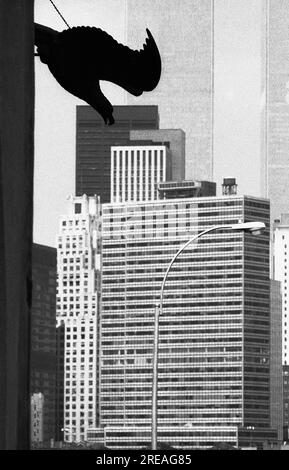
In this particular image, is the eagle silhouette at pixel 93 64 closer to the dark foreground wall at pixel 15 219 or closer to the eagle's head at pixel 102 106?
the eagle's head at pixel 102 106

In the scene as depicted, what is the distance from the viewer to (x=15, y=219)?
2.83 metres

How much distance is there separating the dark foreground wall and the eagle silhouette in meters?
0.42

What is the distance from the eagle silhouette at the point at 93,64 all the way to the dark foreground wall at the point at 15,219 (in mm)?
422

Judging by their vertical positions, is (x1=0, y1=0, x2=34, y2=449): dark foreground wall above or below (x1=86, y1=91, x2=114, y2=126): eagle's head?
below

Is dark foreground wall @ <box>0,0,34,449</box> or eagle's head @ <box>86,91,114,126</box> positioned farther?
eagle's head @ <box>86,91,114,126</box>

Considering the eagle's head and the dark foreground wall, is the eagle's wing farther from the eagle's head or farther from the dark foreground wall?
the dark foreground wall

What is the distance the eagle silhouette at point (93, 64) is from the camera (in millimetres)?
3352

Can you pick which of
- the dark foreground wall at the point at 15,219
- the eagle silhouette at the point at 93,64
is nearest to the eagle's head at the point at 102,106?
the eagle silhouette at the point at 93,64

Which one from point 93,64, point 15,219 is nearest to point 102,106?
point 93,64

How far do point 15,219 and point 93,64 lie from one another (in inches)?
27.3

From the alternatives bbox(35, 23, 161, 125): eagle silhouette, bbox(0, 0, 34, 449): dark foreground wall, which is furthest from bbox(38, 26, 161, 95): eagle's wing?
bbox(0, 0, 34, 449): dark foreground wall

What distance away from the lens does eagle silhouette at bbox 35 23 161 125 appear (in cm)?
335
